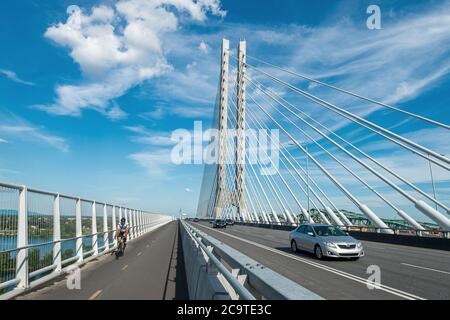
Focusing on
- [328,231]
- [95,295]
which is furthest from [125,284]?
[328,231]

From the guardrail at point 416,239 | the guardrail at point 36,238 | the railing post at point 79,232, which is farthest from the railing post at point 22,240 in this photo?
the guardrail at point 416,239

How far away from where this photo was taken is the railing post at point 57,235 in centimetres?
1216

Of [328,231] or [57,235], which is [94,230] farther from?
[328,231]

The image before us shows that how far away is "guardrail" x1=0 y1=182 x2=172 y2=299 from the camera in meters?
8.91

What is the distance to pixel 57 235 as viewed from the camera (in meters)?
12.5

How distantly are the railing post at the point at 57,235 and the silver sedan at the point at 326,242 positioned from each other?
9.31 m

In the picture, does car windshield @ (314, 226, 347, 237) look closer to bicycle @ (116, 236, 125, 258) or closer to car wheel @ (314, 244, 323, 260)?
car wheel @ (314, 244, 323, 260)

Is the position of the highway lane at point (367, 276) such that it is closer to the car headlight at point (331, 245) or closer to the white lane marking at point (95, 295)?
the car headlight at point (331, 245)
